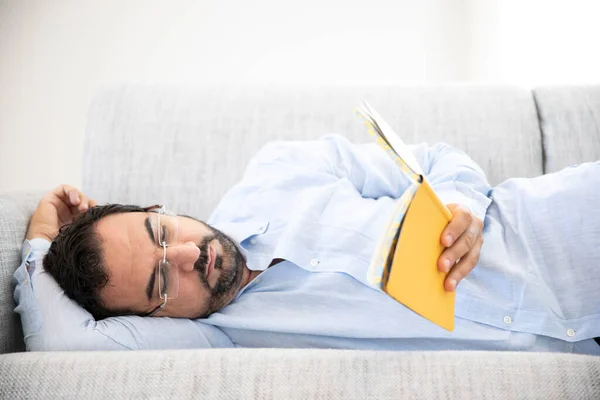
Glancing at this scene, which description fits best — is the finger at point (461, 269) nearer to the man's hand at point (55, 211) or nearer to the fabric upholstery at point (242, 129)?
the fabric upholstery at point (242, 129)

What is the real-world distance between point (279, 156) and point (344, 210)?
285 mm

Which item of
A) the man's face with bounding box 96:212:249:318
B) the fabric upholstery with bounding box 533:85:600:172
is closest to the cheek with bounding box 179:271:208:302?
the man's face with bounding box 96:212:249:318

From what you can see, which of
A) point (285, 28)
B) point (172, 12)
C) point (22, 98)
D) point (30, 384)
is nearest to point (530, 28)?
point (285, 28)

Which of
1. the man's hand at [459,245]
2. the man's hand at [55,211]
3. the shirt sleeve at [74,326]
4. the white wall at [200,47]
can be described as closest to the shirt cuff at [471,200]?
the man's hand at [459,245]

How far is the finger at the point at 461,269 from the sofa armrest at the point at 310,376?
0.38 ft

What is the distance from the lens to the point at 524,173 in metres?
1.70

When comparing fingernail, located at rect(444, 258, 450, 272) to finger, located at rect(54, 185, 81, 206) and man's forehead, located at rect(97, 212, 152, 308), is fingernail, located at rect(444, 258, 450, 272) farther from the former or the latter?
finger, located at rect(54, 185, 81, 206)

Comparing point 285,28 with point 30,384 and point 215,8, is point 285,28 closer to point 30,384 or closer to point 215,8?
point 215,8

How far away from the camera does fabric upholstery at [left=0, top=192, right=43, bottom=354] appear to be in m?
1.18

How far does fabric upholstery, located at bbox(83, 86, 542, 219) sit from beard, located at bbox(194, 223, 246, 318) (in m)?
0.41

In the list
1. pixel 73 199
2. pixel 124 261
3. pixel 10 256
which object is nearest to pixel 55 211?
pixel 73 199

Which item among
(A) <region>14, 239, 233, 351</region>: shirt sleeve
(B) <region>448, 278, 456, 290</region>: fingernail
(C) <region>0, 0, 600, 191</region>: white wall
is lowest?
(A) <region>14, 239, 233, 351</region>: shirt sleeve

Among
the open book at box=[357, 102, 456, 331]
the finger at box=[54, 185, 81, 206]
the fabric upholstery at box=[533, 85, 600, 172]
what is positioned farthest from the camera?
the fabric upholstery at box=[533, 85, 600, 172]

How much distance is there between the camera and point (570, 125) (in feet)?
5.59
